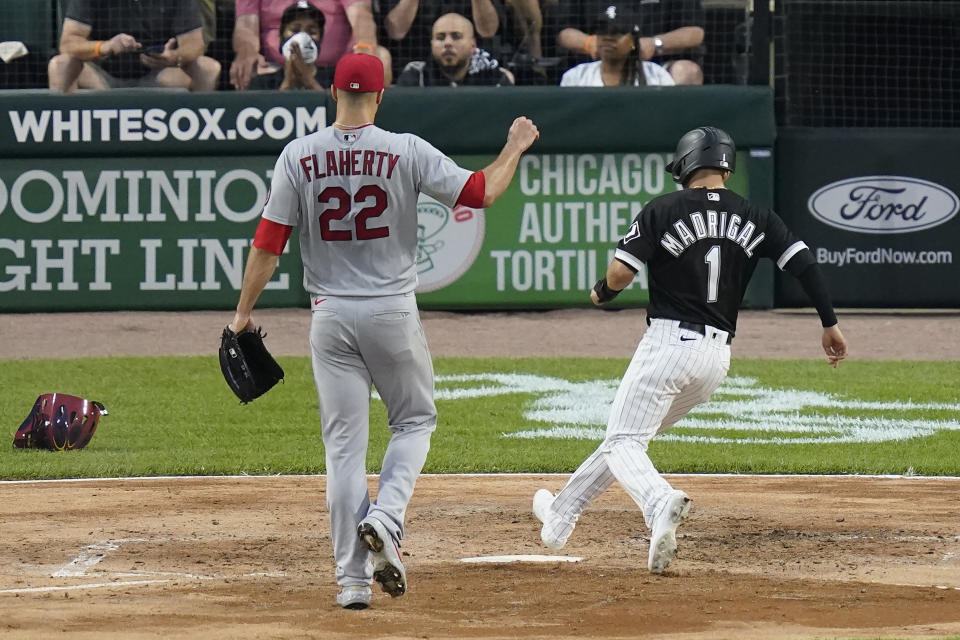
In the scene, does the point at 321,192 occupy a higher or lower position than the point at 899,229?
higher

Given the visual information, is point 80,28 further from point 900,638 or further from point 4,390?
point 900,638

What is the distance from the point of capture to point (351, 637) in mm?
4602

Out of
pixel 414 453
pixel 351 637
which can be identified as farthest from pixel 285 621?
pixel 414 453

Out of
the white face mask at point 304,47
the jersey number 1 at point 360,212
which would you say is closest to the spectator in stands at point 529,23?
the white face mask at point 304,47

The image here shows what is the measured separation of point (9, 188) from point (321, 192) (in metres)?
9.64

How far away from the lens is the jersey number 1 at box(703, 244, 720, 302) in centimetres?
557

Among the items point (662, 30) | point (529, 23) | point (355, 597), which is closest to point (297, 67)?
point (529, 23)

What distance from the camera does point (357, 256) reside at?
5062 millimetres

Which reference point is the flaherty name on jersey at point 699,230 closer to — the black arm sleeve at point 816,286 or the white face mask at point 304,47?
the black arm sleeve at point 816,286

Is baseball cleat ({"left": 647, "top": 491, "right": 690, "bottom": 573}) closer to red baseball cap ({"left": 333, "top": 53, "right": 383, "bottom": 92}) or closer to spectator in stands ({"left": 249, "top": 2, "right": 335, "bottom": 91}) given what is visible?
red baseball cap ({"left": 333, "top": 53, "right": 383, "bottom": 92})

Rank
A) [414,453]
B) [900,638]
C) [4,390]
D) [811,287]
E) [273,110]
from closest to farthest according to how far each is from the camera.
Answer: [900,638] < [414,453] < [811,287] < [4,390] < [273,110]

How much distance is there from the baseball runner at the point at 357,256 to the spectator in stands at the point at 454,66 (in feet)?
29.3

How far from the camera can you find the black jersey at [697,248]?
18.2 ft

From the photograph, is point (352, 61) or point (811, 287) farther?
point (811, 287)
